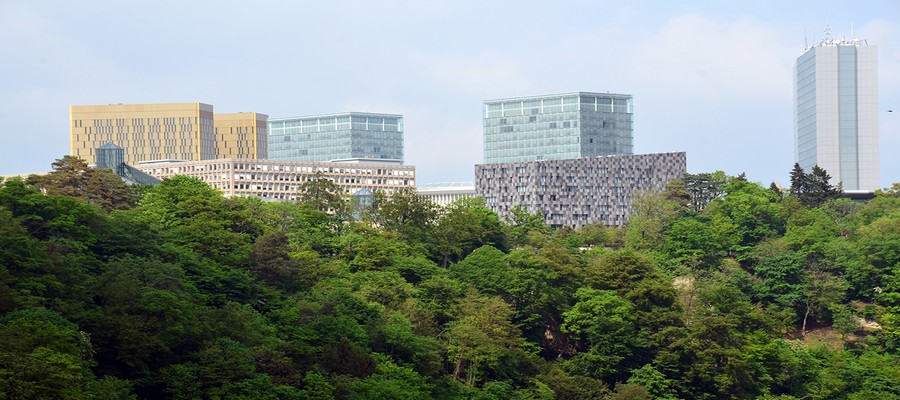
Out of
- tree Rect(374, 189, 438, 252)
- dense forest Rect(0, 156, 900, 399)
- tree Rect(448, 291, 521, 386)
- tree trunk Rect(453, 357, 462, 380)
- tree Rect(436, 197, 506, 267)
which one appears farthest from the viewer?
tree Rect(436, 197, 506, 267)

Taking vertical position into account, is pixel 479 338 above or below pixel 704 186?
below

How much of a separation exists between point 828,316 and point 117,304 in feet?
258

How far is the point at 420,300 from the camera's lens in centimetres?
12444

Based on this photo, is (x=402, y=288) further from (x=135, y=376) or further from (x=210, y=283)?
(x=135, y=376)

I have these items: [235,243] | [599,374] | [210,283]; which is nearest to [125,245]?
[210,283]

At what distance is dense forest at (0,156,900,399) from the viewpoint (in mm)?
91688

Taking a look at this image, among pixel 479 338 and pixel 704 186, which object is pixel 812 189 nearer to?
pixel 704 186

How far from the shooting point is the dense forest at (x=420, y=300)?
301 feet

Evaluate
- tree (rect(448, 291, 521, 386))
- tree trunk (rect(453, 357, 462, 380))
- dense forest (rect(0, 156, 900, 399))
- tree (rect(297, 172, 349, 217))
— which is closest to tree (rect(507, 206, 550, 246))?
dense forest (rect(0, 156, 900, 399))

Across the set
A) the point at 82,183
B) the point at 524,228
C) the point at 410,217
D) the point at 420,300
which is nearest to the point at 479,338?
the point at 420,300

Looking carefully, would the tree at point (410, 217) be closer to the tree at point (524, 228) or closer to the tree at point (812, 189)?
the tree at point (524, 228)

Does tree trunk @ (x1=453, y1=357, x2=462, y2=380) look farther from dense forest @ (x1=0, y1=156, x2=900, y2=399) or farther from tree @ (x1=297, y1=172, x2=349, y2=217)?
tree @ (x1=297, y1=172, x2=349, y2=217)

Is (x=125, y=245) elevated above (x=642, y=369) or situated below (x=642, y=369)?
above

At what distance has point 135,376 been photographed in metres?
89.9
